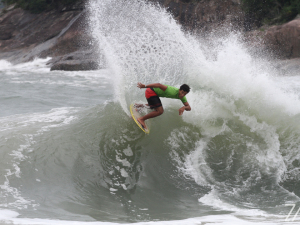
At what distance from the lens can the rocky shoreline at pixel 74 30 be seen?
26.8m

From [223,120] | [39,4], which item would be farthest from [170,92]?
[39,4]

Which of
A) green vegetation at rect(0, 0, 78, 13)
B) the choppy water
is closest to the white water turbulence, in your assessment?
the choppy water

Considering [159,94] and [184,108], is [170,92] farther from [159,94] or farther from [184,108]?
[184,108]

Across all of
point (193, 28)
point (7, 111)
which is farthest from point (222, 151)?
point (193, 28)

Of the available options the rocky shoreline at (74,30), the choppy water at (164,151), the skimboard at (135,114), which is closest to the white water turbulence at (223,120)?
the choppy water at (164,151)

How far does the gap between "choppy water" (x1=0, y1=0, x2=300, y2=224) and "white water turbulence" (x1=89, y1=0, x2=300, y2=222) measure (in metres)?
0.02

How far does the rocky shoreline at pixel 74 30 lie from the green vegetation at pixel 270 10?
111 cm

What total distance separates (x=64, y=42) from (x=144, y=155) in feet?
91.2

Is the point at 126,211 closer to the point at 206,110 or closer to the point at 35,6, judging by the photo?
the point at 206,110

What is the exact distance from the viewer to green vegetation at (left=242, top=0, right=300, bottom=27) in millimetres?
25172

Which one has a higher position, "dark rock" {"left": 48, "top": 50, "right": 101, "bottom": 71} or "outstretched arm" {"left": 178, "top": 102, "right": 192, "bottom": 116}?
"outstretched arm" {"left": 178, "top": 102, "right": 192, "bottom": 116}

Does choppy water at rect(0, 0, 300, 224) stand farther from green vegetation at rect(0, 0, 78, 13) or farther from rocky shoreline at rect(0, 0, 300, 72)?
green vegetation at rect(0, 0, 78, 13)

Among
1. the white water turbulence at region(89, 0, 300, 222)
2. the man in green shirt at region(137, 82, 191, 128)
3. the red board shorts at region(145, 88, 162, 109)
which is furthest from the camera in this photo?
the red board shorts at region(145, 88, 162, 109)

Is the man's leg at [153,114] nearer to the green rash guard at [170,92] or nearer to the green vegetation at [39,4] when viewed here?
the green rash guard at [170,92]
